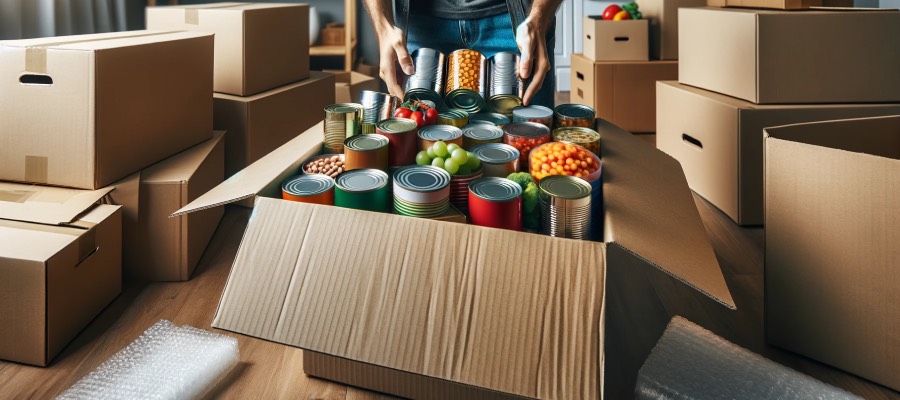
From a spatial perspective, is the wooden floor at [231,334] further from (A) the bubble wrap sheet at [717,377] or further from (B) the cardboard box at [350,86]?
(B) the cardboard box at [350,86]

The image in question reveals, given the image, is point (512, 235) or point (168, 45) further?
point (168, 45)

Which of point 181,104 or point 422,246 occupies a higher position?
point 181,104

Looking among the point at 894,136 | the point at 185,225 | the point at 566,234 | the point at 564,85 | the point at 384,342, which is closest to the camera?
the point at 384,342

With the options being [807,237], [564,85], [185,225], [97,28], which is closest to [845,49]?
[807,237]

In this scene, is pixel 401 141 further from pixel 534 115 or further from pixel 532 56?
pixel 532 56

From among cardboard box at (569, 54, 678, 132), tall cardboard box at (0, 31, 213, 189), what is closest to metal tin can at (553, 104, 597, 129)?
tall cardboard box at (0, 31, 213, 189)

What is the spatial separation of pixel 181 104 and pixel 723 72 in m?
1.53

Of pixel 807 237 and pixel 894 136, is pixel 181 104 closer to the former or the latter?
pixel 807 237

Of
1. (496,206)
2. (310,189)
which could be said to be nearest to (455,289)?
(496,206)

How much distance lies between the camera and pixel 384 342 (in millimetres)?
833

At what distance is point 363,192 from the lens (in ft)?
3.18

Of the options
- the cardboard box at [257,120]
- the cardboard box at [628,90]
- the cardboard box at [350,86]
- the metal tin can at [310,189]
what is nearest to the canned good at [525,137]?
the metal tin can at [310,189]

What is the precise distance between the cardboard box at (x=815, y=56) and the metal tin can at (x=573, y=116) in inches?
25.9

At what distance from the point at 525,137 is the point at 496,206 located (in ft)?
1.01
